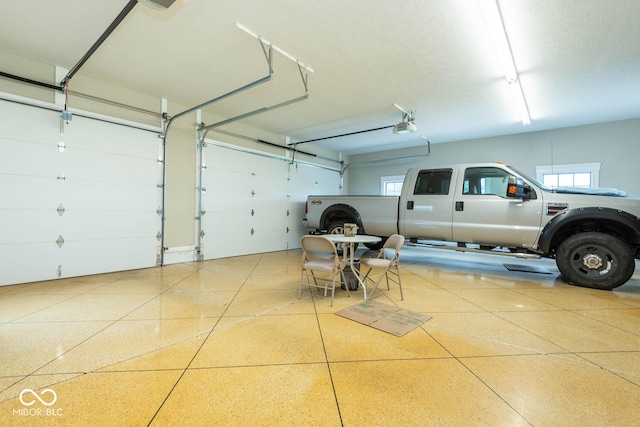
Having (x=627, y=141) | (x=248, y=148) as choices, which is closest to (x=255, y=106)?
(x=248, y=148)

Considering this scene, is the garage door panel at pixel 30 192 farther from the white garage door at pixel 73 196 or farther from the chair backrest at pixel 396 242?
the chair backrest at pixel 396 242

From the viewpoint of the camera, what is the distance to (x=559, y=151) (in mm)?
6254

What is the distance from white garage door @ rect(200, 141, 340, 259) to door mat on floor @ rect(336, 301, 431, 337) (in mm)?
4017

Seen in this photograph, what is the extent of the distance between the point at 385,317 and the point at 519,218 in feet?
10.3

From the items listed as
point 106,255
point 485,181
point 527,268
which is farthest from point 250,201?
point 527,268

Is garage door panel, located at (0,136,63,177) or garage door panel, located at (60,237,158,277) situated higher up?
garage door panel, located at (0,136,63,177)

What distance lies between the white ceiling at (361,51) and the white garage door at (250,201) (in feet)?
4.49

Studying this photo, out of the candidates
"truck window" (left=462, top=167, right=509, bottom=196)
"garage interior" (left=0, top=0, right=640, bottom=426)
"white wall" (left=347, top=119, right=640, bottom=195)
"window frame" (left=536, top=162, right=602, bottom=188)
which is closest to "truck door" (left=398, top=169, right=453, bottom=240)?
"truck window" (left=462, top=167, right=509, bottom=196)

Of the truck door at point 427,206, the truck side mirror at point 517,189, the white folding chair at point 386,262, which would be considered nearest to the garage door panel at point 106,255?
the white folding chair at point 386,262

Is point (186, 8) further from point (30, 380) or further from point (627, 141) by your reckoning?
point (627, 141)

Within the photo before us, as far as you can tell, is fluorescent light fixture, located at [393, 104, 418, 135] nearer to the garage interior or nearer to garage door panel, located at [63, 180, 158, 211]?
the garage interior

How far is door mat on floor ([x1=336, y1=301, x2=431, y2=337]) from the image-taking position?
242 cm

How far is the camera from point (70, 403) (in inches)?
56.7

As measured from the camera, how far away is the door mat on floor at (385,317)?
7.93 feet
